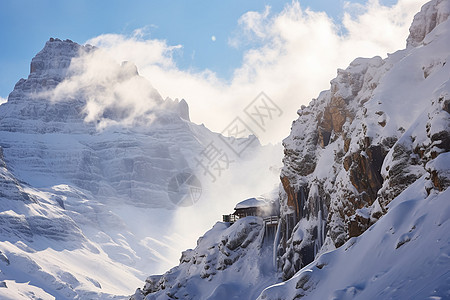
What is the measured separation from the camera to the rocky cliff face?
32875 millimetres

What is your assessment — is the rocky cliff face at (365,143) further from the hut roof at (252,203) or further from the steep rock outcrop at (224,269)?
the hut roof at (252,203)

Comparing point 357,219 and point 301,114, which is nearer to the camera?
point 357,219

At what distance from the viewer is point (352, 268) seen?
24.2m

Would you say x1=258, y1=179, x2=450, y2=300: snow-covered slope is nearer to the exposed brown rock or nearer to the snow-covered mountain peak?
the exposed brown rock

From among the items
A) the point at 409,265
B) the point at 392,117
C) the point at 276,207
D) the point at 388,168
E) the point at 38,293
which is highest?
the point at 38,293

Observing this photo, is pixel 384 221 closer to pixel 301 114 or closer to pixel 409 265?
pixel 409 265

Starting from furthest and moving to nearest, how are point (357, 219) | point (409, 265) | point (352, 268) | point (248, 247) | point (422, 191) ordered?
point (248, 247) < point (357, 219) < point (422, 191) < point (352, 268) < point (409, 265)

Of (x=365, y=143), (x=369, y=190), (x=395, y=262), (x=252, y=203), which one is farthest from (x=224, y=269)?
(x=395, y=262)

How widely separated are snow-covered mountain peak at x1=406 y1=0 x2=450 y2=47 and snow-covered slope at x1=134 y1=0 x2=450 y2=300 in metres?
0.13

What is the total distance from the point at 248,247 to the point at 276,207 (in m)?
8.72

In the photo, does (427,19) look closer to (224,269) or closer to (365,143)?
(365,143)

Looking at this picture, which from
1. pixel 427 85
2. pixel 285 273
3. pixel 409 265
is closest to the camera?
pixel 409 265

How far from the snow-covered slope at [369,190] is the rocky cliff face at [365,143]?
92 mm

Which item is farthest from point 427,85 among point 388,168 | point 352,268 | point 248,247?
point 248,247
